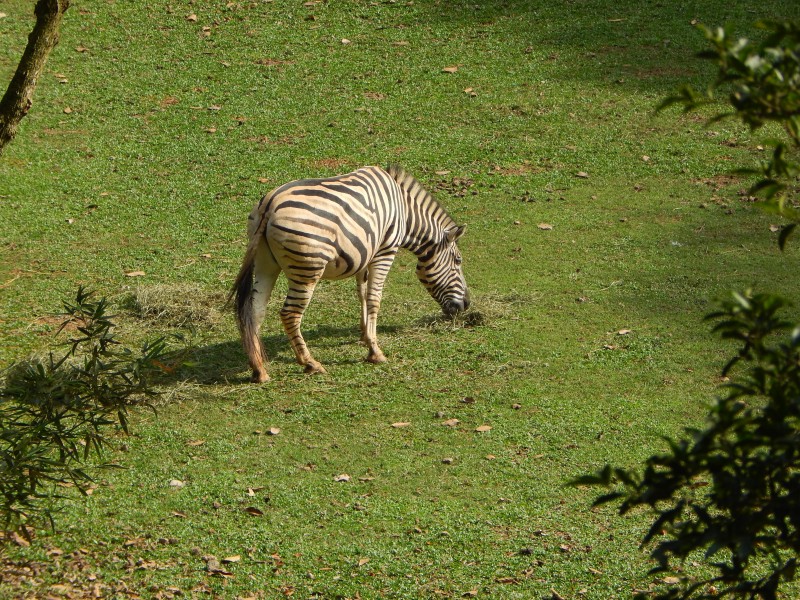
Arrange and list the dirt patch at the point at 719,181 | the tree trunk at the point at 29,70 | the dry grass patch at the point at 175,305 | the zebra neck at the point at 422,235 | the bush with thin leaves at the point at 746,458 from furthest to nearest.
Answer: the dirt patch at the point at 719,181, the dry grass patch at the point at 175,305, the zebra neck at the point at 422,235, the tree trunk at the point at 29,70, the bush with thin leaves at the point at 746,458

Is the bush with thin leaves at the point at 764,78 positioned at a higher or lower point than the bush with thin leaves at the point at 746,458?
higher

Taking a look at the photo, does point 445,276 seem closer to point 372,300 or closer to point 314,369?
point 372,300

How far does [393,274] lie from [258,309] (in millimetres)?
2978

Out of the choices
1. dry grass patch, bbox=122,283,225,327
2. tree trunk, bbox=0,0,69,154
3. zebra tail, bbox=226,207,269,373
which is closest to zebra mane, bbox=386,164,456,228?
zebra tail, bbox=226,207,269,373

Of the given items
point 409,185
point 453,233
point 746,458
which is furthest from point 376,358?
point 746,458

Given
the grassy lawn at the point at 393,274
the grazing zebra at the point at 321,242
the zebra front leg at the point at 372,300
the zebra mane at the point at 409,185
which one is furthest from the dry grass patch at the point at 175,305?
the zebra mane at the point at 409,185

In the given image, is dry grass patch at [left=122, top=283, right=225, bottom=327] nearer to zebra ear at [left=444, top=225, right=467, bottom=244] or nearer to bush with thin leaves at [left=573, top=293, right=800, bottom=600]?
zebra ear at [left=444, top=225, right=467, bottom=244]

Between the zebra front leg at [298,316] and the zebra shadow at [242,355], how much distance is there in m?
0.32

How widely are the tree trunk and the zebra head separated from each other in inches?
191

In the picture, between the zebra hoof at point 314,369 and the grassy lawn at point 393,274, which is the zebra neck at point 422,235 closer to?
the grassy lawn at point 393,274

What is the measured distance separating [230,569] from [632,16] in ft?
46.8

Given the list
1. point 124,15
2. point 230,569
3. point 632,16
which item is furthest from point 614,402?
point 124,15

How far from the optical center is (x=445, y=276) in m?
9.65

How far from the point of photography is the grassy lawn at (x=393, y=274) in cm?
606
